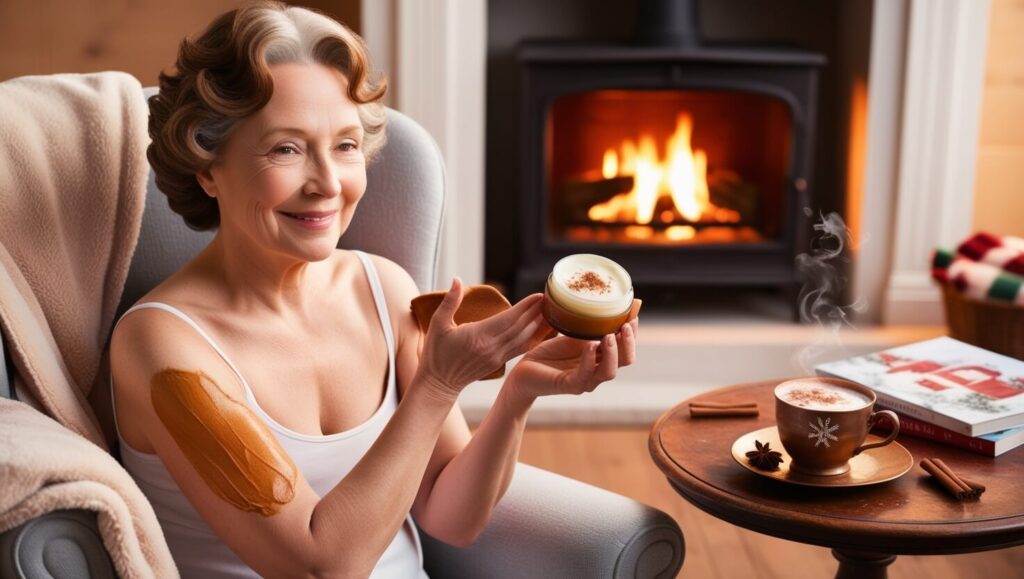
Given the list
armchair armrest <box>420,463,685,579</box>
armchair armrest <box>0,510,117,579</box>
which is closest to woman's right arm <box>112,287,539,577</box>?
armchair armrest <box>0,510,117,579</box>

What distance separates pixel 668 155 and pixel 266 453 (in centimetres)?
248

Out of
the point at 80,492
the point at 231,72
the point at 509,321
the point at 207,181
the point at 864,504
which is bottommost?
the point at 864,504

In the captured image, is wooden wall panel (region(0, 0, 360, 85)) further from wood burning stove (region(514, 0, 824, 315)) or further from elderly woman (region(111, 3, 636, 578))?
elderly woman (region(111, 3, 636, 578))

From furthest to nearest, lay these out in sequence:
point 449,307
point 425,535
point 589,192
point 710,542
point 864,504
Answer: point 589,192, point 710,542, point 425,535, point 864,504, point 449,307

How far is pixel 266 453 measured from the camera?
1.04 meters

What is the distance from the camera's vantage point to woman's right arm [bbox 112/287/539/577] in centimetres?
103

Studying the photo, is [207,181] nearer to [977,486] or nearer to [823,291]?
[977,486]

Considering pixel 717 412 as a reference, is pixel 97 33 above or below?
above

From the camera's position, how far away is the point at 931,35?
3.08m

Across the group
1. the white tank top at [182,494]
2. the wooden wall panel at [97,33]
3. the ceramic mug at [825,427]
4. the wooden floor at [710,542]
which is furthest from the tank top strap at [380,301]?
the wooden wall panel at [97,33]

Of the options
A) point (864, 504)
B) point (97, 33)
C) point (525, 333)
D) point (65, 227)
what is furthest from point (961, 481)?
point (97, 33)

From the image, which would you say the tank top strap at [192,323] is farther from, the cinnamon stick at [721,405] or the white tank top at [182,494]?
the cinnamon stick at [721,405]

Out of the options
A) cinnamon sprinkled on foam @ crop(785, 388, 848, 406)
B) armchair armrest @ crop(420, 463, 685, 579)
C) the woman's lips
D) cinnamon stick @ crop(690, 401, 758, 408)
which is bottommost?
armchair armrest @ crop(420, 463, 685, 579)

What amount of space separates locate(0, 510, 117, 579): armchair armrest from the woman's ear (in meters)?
0.36
